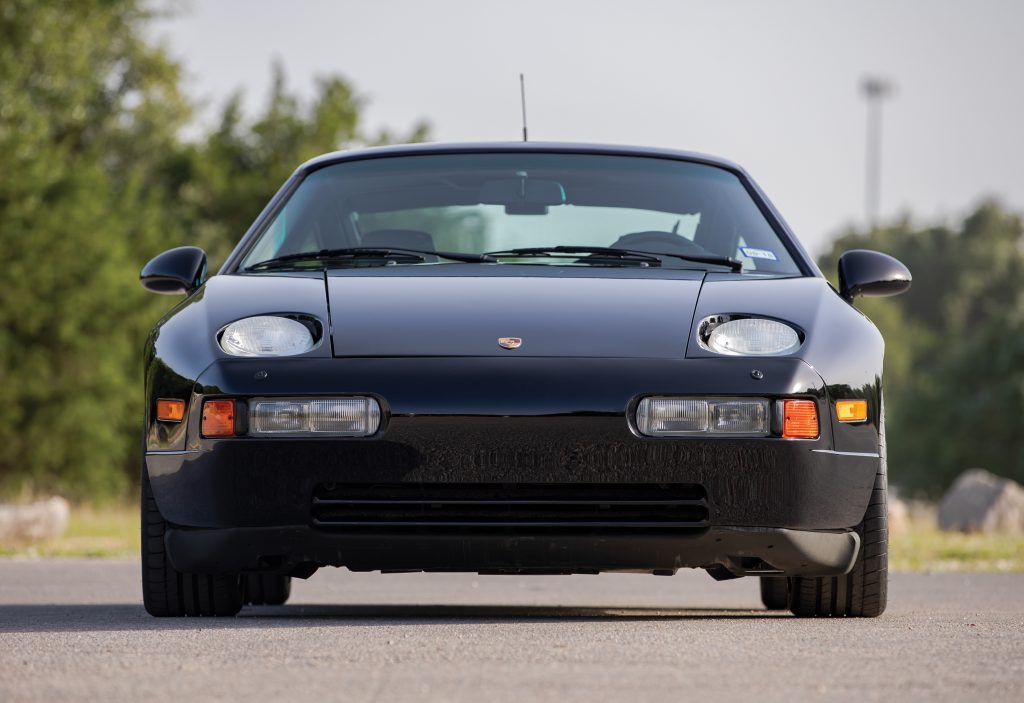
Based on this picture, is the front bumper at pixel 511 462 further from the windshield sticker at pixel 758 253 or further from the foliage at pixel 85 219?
the foliage at pixel 85 219

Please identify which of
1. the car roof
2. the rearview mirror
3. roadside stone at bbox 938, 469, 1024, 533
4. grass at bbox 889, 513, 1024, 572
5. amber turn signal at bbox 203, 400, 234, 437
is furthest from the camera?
roadside stone at bbox 938, 469, 1024, 533

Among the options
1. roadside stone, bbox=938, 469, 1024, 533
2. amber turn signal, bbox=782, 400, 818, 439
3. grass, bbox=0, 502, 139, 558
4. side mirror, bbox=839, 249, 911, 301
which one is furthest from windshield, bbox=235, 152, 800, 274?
roadside stone, bbox=938, 469, 1024, 533

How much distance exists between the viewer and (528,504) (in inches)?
184

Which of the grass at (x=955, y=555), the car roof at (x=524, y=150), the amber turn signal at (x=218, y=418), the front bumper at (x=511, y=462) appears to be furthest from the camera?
the grass at (x=955, y=555)

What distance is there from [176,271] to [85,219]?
82.4 ft

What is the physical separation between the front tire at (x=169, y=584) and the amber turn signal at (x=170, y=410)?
0.64ft

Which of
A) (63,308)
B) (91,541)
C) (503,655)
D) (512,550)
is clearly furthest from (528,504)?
(63,308)

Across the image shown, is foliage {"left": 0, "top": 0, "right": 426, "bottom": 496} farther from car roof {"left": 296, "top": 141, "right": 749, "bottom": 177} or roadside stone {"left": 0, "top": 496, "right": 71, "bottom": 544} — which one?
car roof {"left": 296, "top": 141, "right": 749, "bottom": 177}

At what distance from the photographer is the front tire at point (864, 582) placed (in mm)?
4961

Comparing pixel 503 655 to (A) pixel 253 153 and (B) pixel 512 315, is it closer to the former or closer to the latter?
(B) pixel 512 315

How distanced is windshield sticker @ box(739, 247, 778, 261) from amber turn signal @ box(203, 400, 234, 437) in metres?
1.86

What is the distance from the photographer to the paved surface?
3.53m

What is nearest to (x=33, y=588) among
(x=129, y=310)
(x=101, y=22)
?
(x=129, y=310)

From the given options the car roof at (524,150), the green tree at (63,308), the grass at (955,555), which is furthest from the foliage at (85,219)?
the car roof at (524,150)
